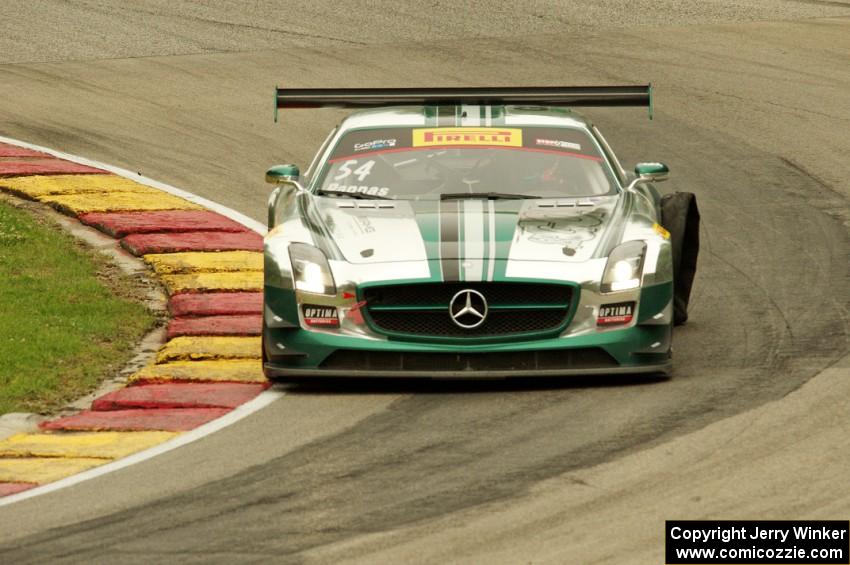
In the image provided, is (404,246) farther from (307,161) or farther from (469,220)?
(307,161)

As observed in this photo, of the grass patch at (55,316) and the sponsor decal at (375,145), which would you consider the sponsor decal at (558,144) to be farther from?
the grass patch at (55,316)

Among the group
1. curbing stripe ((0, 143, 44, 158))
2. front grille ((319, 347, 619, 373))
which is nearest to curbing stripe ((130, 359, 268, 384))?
front grille ((319, 347, 619, 373))

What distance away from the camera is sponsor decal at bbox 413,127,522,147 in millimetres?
11016

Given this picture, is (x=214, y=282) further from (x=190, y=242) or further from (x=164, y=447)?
(x=164, y=447)

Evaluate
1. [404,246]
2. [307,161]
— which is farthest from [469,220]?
[307,161]

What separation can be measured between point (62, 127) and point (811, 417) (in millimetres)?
10346

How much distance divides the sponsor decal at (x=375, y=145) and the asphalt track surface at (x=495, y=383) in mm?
1870

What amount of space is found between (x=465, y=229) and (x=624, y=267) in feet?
2.92

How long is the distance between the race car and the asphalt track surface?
216mm

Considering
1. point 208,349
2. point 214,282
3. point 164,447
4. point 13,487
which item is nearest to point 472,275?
point 164,447

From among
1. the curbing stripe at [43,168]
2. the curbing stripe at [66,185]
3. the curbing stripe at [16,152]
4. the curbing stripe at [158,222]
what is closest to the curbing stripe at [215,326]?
the curbing stripe at [158,222]

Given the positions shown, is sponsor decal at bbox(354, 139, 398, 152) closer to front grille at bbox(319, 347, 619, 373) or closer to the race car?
the race car

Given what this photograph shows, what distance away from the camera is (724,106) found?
17984 mm

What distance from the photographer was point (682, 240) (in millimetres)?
11055
